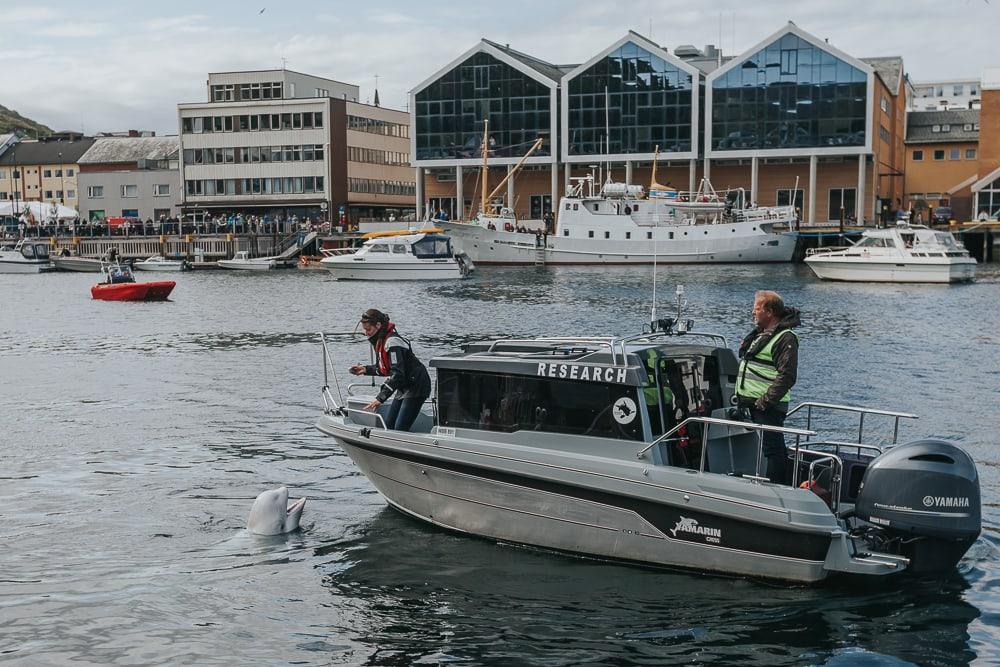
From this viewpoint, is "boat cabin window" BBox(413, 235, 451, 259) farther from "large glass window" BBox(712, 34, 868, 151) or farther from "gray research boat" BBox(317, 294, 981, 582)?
"gray research boat" BBox(317, 294, 981, 582)

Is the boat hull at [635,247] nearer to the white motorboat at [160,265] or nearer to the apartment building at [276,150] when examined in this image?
the white motorboat at [160,265]

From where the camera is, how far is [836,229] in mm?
75375

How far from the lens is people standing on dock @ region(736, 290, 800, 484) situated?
35.6 feet

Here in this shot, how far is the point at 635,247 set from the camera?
248ft

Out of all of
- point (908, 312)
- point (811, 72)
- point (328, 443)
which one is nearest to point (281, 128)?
point (811, 72)

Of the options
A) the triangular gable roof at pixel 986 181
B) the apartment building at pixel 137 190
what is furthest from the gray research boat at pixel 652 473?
the apartment building at pixel 137 190

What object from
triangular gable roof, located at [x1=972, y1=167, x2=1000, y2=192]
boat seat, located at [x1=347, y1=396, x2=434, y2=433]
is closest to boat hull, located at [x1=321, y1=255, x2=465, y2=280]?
triangular gable roof, located at [x1=972, y1=167, x2=1000, y2=192]

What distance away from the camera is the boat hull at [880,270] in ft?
184

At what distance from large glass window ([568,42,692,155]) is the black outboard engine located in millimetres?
73358

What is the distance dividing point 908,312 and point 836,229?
1447 inches

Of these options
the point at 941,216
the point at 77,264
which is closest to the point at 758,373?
the point at 77,264

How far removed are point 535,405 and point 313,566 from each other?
3.07 m

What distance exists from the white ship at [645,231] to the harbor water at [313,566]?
150 ft

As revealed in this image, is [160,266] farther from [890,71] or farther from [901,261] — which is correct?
[890,71]
